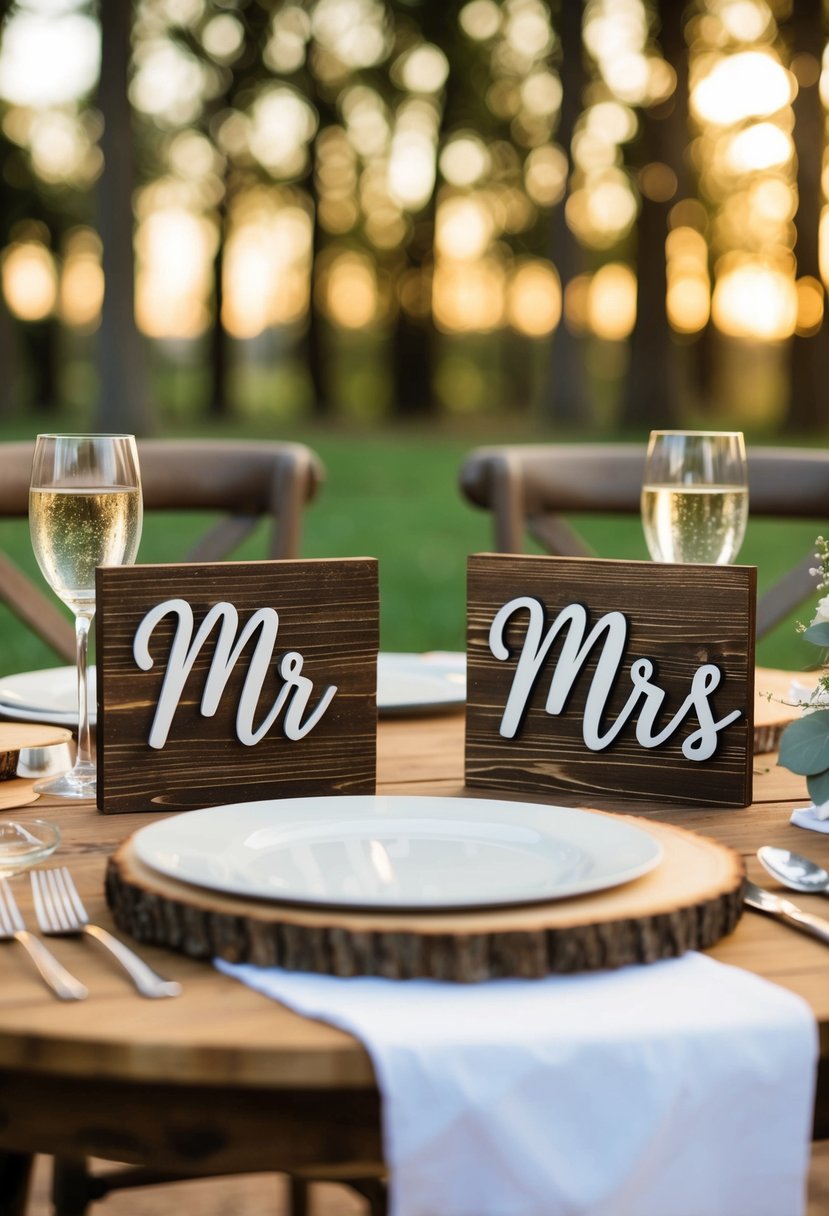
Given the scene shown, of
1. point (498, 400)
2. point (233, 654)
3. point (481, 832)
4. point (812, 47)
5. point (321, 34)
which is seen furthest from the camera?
point (498, 400)

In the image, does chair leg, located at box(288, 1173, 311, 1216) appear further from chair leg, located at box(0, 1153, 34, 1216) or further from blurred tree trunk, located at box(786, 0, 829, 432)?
blurred tree trunk, located at box(786, 0, 829, 432)

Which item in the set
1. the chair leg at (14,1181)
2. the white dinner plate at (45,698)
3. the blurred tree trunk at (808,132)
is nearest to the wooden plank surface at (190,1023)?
the white dinner plate at (45,698)

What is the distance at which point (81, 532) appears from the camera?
1160 millimetres

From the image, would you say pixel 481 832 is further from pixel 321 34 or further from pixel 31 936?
pixel 321 34

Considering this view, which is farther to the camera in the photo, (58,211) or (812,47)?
(58,211)

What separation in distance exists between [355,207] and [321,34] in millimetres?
3581

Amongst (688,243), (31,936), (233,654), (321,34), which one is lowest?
(31,936)

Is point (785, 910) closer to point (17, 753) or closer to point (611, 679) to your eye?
point (611, 679)

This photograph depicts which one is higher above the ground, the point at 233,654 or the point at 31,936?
the point at 233,654

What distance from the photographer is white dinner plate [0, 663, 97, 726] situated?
4.41 feet

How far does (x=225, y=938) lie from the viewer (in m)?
0.76

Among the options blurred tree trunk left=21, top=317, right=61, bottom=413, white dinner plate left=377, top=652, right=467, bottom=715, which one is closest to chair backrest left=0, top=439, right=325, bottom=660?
white dinner plate left=377, top=652, right=467, bottom=715

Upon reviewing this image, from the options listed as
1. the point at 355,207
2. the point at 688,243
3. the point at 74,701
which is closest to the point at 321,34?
the point at 355,207

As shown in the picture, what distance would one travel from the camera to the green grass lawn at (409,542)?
686 centimetres
